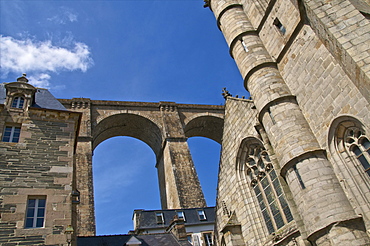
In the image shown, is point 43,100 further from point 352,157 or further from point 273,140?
point 352,157

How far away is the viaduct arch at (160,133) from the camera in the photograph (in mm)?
15836

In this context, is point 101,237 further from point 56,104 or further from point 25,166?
point 56,104

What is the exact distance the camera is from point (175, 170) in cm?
1678

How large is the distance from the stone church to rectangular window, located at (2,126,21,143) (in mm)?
24

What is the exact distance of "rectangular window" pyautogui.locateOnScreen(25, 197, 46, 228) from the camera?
702cm

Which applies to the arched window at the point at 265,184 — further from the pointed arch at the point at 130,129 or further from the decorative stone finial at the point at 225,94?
the pointed arch at the point at 130,129

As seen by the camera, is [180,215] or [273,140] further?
[180,215]

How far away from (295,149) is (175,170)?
1118 cm

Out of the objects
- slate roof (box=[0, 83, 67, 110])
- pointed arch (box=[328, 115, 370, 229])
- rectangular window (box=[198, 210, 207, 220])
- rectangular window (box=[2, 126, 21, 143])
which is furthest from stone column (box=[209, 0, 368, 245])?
rectangular window (box=[198, 210, 207, 220])

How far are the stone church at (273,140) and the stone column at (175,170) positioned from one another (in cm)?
700

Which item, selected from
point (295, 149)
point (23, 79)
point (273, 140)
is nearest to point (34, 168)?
point (23, 79)

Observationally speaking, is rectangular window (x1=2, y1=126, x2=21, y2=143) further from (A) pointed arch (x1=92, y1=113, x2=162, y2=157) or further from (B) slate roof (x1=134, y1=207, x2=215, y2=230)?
(A) pointed arch (x1=92, y1=113, x2=162, y2=157)

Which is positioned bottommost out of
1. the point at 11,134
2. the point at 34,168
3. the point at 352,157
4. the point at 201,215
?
the point at 352,157

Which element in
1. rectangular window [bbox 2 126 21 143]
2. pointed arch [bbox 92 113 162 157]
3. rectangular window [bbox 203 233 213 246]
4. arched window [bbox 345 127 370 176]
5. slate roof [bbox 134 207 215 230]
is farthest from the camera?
pointed arch [bbox 92 113 162 157]
